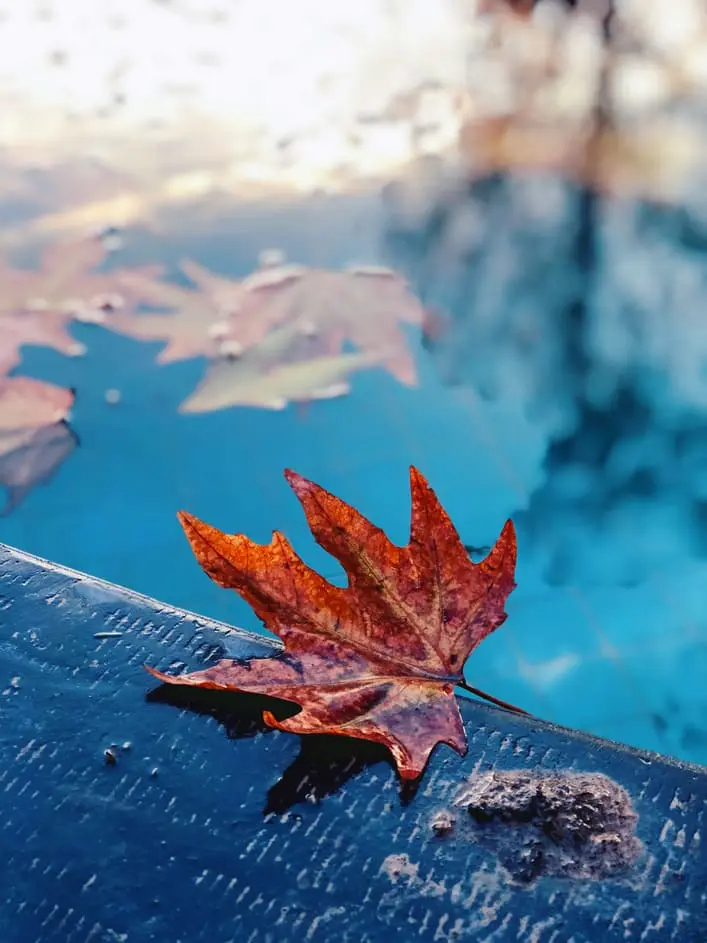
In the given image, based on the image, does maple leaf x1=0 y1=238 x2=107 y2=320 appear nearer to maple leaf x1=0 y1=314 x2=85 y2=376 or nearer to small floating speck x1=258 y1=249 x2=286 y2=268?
maple leaf x1=0 y1=314 x2=85 y2=376

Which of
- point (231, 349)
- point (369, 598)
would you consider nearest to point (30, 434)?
point (231, 349)

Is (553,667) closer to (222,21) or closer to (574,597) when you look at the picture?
(574,597)

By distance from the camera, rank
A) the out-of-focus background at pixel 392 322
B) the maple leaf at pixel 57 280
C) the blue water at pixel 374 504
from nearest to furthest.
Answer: the blue water at pixel 374 504, the out-of-focus background at pixel 392 322, the maple leaf at pixel 57 280

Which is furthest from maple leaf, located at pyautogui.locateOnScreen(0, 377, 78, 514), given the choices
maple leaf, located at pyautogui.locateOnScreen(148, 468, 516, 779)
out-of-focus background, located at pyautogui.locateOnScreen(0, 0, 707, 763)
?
maple leaf, located at pyautogui.locateOnScreen(148, 468, 516, 779)

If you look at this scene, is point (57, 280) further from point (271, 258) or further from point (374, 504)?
point (374, 504)

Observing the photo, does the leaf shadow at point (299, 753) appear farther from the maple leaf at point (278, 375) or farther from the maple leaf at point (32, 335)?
the maple leaf at point (32, 335)

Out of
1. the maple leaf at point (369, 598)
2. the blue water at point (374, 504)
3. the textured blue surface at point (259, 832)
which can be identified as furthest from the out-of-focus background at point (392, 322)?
the textured blue surface at point (259, 832)
